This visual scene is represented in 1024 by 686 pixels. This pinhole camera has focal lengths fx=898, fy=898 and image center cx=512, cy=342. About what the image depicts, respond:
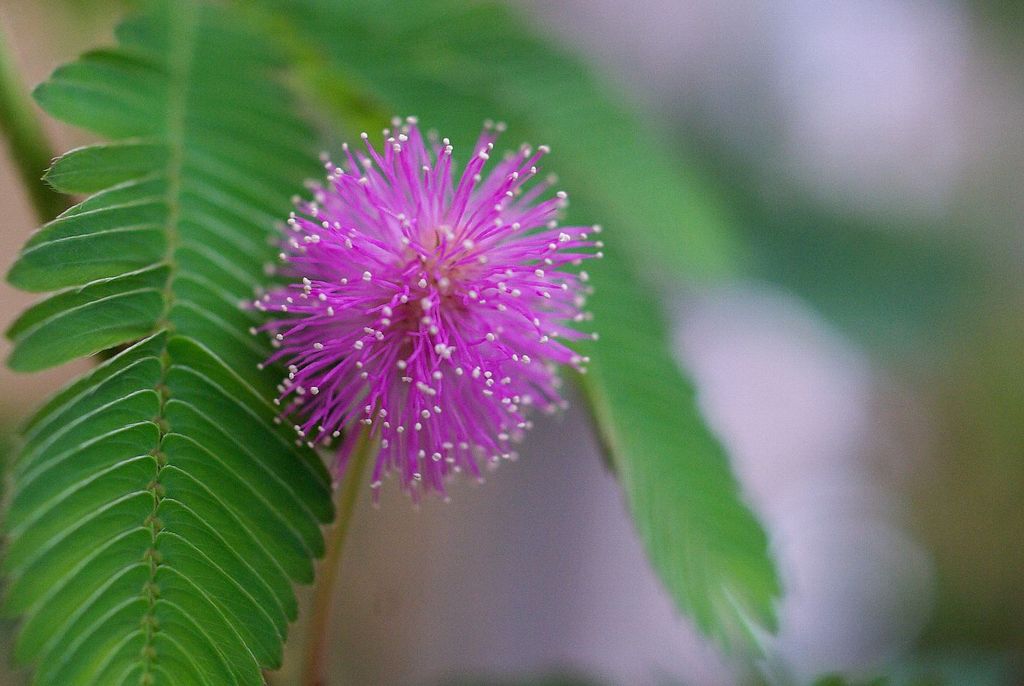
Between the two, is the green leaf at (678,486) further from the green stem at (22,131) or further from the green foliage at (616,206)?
the green stem at (22,131)

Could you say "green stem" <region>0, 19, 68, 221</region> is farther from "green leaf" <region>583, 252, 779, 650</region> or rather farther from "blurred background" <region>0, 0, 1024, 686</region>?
"blurred background" <region>0, 0, 1024, 686</region>

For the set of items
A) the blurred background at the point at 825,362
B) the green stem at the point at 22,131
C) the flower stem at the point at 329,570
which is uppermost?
the blurred background at the point at 825,362

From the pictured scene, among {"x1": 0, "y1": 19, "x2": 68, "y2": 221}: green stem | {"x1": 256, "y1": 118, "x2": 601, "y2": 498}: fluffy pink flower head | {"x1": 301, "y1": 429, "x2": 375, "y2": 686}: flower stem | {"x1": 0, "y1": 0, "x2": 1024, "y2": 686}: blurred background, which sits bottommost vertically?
{"x1": 301, "y1": 429, "x2": 375, "y2": 686}: flower stem

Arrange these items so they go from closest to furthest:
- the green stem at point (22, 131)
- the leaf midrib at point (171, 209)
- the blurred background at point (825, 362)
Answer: the leaf midrib at point (171, 209) → the green stem at point (22, 131) → the blurred background at point (825, 362)

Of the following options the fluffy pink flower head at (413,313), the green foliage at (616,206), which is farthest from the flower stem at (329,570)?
the green foliage at (616,206)

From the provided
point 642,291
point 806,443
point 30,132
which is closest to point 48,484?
point 30,132

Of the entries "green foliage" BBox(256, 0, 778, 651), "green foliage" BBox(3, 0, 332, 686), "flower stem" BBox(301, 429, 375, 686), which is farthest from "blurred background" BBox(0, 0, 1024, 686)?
"green foliage" BBox(3, 0, 332, 686)
